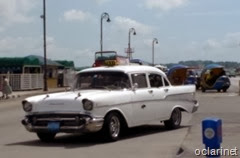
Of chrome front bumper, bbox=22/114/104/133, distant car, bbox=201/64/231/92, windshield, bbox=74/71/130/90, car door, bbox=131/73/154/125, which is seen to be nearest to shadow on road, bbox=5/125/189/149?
chrome front bumper, bbox=22/114/104/133

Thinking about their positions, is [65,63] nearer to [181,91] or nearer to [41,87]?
[41,87]

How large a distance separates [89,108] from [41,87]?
42.5 m

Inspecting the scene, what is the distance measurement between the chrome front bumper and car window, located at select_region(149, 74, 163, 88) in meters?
2.89

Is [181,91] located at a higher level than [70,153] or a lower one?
higher

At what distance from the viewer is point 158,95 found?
1513 cm

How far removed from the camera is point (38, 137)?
14.1 m

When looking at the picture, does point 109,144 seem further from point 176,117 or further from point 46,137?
point 176,117

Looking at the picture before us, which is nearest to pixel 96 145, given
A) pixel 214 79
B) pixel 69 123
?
pixel 69 123

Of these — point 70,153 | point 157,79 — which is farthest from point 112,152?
point 157,79

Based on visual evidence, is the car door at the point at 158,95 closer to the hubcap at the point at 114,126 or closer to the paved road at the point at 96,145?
the paved road at the point at 96,145

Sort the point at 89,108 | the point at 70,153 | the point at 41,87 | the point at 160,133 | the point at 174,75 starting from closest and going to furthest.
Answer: the point at 70,153 < the point at 89,108 < the point at 160,133 < the point at 174,75 < the point at 41,87

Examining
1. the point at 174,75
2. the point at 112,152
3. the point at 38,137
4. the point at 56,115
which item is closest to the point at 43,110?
the point at 56,115

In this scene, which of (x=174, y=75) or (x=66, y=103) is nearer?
(x=66, y=103)

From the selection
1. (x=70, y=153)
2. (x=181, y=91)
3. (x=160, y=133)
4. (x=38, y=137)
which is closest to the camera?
(x=70, y=153)
